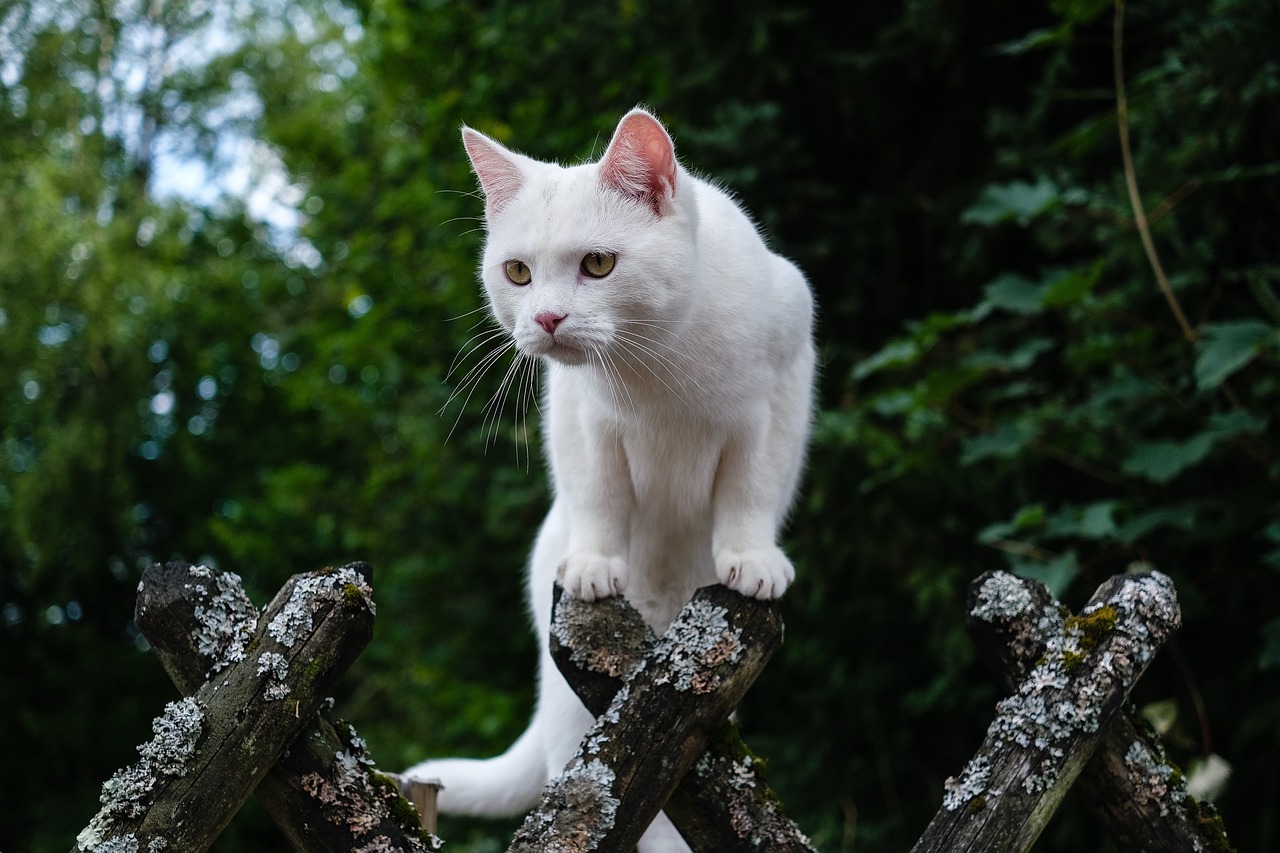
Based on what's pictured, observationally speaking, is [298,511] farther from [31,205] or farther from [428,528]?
[31,205]

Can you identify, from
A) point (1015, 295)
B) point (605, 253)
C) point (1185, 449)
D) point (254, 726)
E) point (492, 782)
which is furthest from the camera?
point (1015, 295)

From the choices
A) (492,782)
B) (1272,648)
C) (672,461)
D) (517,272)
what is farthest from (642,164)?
(1272,648)

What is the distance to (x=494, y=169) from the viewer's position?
7.10 ft

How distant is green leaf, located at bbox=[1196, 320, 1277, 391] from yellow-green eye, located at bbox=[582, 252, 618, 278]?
1.53 m

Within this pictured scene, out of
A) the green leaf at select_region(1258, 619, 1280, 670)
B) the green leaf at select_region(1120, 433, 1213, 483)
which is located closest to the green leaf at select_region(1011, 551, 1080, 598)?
the green leaf at select_region(1120, 433, 1213, 483)

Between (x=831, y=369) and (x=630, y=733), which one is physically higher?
(x=831, y=369)

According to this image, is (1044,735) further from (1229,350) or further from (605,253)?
(1229,350)

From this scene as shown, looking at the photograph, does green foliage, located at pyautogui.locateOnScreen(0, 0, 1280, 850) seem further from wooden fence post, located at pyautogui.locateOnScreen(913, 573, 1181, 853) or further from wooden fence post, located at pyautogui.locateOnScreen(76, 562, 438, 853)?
wooden fence post, located at pyautogui.locateOnScreen(913, 573, 1181, 853)

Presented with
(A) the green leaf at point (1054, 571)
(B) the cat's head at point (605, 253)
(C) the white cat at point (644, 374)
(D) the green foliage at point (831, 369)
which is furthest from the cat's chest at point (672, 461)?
(A) the green leaf at point (1054, 571)

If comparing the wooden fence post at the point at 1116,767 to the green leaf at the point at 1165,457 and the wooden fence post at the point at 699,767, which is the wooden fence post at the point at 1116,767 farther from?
the green leaf at the point at 1165,457

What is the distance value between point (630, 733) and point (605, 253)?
88cm

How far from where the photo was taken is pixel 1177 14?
11.8 ft

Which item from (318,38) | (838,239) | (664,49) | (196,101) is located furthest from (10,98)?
(838,239)

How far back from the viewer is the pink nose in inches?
75.4
